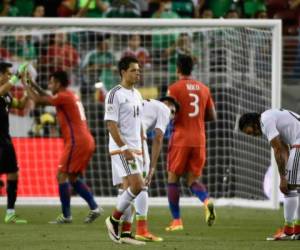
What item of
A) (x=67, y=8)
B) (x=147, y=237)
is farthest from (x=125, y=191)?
(x=67, y=8)

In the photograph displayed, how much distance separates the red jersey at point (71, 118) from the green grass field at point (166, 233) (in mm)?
1112

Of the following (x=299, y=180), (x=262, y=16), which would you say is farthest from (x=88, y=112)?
(x=299, y=180)

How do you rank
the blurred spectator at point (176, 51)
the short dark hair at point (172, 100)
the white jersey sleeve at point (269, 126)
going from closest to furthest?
the white jersey sleeve at point (269, 126) < the short dark hair at point (172, 100) < the blurred spectator at point (176, 51)

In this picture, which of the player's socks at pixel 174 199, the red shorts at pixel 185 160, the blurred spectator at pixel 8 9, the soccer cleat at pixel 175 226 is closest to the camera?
the soccer cleat at pixel 175 226

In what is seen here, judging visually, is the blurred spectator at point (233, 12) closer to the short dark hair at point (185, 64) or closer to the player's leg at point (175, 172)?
the short dark hair at point (185, 64)

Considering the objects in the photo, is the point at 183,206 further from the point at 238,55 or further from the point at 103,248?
the point at 103,248

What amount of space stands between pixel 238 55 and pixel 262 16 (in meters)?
2.49

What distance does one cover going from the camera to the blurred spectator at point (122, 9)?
2089cm

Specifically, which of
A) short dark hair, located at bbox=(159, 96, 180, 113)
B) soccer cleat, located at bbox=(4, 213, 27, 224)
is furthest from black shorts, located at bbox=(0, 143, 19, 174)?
short dark hair, located at bbox=(159, 96, 180, 113)

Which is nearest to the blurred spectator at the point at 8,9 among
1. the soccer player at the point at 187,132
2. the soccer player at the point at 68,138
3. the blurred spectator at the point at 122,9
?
the blurred spectator at the point at 122,9

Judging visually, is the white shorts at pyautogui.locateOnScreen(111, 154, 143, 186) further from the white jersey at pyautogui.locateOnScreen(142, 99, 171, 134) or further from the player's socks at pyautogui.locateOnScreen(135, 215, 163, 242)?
the white jersey at pyautogui.locateOnScreen(142, 99, 171, 134)

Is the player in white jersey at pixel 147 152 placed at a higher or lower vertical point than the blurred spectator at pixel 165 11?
lower

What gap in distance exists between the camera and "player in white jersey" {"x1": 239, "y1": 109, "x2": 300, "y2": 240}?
12297 mm

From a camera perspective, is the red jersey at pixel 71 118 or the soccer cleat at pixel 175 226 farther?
the red jersey at pixel 71 118
